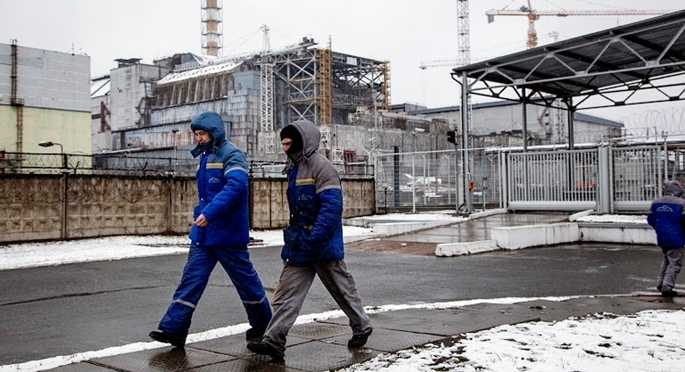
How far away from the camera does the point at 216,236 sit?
19.8ft

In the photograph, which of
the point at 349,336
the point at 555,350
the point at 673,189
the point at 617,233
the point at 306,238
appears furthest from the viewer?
the point at 617,233

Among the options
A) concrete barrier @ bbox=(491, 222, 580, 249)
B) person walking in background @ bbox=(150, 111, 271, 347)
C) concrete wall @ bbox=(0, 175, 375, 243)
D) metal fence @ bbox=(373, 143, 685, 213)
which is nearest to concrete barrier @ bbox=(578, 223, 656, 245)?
concrete barrier @ bbox=(491, 222, 580, 249)

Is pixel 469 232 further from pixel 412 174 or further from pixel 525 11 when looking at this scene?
pixel 525 11

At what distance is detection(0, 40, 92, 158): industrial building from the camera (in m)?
51.9

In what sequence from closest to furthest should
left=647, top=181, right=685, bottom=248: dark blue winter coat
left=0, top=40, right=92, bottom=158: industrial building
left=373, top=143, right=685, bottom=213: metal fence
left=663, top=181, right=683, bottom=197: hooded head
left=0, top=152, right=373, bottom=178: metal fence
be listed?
left=647, top=181, right=685, bottom=248: dark blue winter coat → left=663, top=181, right=683, bottom=197: hooded head → left=373, top=143, right=685, bottom=213: metal fence → left=0, top=152, right=373, bottom=178: metal fence → left=0, top=40, right=92, bottom=158: industrial building

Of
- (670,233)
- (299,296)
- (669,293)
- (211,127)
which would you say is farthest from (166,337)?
(670,233)

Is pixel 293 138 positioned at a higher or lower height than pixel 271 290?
higher

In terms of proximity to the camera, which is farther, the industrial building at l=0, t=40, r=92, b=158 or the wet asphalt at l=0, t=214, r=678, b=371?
the industrial building at l=0, t=40, r=92, b=158

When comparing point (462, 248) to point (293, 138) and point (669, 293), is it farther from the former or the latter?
point (293, 138)

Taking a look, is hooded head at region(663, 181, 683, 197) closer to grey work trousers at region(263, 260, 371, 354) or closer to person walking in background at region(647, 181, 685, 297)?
person walking in background at region(647, 181, 685, 297)

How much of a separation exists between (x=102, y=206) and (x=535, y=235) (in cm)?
1158

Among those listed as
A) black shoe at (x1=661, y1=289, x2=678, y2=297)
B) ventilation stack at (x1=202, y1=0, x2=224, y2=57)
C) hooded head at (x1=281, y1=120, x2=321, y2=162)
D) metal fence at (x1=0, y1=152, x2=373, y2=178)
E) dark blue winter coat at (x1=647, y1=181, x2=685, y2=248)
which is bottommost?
black shoe at (x1=661, y1=289, x2=678, y2=297)

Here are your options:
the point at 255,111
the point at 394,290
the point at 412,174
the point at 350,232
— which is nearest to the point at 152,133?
the point at 255,111

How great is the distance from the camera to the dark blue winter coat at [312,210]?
219 inches
